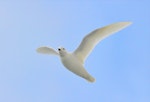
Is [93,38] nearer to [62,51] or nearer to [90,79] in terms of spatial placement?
[62,51]

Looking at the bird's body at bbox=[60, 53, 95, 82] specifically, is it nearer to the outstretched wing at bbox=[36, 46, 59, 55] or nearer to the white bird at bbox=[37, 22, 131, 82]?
the white bird at bbox=[37, 22, 131, 82]

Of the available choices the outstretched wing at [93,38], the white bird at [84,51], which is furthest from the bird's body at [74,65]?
the outstretched wing at [93,38]

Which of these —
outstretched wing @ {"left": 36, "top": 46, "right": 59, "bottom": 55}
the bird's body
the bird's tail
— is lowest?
the bird's tail

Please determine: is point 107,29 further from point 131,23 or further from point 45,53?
point 45,53

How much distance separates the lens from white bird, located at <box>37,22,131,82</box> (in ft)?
59.9

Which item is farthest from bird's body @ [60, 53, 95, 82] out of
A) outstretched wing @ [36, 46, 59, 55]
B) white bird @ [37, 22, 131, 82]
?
outstretched wing @ [36, 46, 59, 55]

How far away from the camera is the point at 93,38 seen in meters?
18.6

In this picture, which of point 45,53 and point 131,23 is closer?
point 131,23

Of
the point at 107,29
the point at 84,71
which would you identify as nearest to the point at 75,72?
the point at 84,71

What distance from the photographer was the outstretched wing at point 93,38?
60.0 ft

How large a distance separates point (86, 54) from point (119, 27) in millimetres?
1272

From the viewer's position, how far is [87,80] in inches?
730

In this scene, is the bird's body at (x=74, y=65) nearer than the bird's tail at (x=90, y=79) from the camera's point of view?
Yes

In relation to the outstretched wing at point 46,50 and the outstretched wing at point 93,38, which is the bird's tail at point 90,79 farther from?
the outstretched wing at point 46,50
